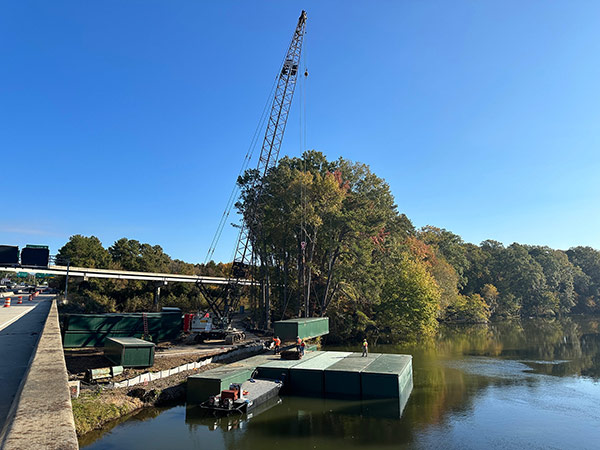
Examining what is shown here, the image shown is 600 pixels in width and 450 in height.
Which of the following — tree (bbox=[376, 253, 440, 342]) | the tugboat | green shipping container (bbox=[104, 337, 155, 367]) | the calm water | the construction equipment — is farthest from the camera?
tree (bbox=[376, 253, 440, 342])

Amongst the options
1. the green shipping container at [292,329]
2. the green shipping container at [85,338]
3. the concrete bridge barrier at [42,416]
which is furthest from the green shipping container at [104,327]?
the concrete bridge barrier at [42,416]

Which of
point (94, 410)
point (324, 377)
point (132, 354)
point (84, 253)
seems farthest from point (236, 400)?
point (84, 253)

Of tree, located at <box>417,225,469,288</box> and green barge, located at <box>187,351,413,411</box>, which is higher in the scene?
tree, located at <box>417,225,469,288</box>

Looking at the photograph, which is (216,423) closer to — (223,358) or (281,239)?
(223,358)

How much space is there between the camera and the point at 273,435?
952 inches

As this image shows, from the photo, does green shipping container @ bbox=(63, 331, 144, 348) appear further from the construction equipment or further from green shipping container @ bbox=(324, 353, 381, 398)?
green shipping container @ bbox=(324, 353, 381, 398)

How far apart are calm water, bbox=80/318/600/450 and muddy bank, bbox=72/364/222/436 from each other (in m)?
0.77

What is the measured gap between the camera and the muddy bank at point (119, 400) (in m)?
23.2

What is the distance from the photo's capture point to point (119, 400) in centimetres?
2662

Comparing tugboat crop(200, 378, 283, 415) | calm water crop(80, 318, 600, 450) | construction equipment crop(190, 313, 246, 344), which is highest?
construction equipment crop(190, 313, 246, 344)

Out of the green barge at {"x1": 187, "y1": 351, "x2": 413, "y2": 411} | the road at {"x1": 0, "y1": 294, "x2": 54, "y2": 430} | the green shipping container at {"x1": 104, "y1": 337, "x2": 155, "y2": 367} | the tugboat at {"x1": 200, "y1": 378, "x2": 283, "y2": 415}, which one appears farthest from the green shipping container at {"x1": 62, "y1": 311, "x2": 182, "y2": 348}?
the tugboat at {"x1": 200, "y1": 378, "x2": 283, "y2": 415}

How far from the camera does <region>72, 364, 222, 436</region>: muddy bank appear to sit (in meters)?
23.2

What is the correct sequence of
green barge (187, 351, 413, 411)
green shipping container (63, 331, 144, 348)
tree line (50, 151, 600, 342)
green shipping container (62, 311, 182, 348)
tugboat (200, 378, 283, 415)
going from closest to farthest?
tugboat (200, 378, 283, 415) → green barge (187, 351, 413, 411) → green shipping container (63, 331, 144, 348) → green shipping container (62, 311, 182, 348) → tree line (50, 151, 600, 342)

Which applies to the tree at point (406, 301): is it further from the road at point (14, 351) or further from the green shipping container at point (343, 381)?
the road at point (14, 351)
